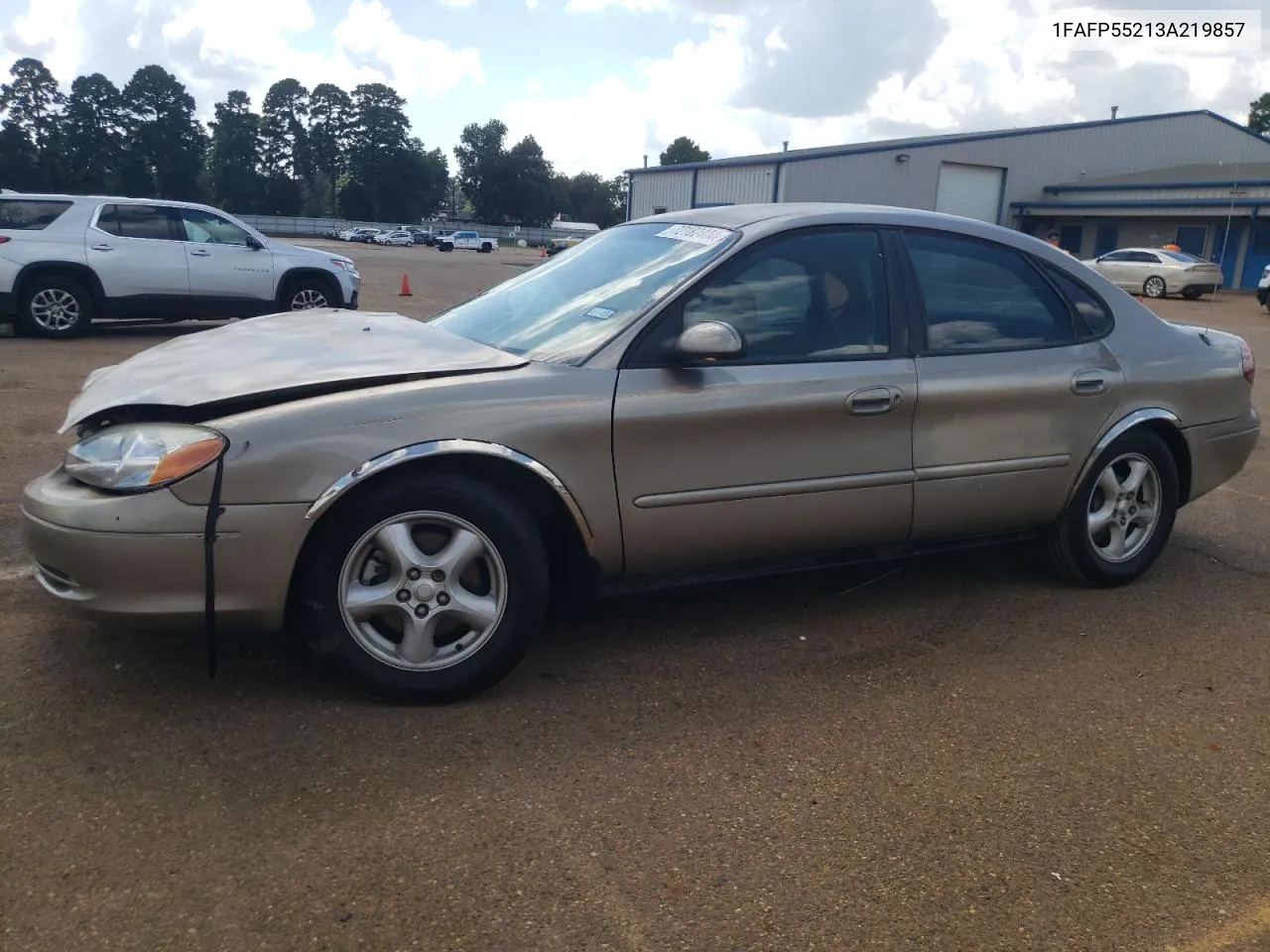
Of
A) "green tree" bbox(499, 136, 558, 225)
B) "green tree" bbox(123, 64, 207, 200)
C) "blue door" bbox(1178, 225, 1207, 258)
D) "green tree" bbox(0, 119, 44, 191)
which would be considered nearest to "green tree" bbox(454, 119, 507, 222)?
"green tree" bbox(499, 136, 558, 225)

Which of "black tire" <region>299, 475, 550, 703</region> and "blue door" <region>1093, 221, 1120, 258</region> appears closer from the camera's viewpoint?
"black tire" <region>299, 475, 550, 703</region>

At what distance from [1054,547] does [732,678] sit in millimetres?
1816

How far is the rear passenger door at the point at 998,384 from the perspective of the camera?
4.00 metres

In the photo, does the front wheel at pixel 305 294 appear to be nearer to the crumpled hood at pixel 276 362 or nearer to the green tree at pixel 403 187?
the crumpled hood at pixel 276 362

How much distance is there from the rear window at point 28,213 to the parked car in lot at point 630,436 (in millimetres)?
8552

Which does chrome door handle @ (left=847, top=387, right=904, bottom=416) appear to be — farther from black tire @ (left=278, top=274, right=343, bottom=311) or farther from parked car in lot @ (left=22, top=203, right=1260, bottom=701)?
black tire @ (left=278, top=274, right=343, bottom=311)

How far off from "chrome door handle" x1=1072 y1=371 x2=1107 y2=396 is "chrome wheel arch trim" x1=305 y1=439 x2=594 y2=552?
2219 mm

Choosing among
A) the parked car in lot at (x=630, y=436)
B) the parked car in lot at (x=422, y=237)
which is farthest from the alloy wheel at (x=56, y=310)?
the parked car in lot at (x=422, y=237)

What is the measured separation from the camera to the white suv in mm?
11117

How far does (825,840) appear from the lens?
2.67 meters

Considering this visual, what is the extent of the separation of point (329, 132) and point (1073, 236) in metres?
83.7

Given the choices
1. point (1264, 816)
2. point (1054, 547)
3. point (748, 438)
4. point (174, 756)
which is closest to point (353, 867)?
point (174, 756)

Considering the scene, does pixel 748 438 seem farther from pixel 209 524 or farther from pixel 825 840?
pixel 209 524

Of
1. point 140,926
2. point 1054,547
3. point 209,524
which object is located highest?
point 209,524
